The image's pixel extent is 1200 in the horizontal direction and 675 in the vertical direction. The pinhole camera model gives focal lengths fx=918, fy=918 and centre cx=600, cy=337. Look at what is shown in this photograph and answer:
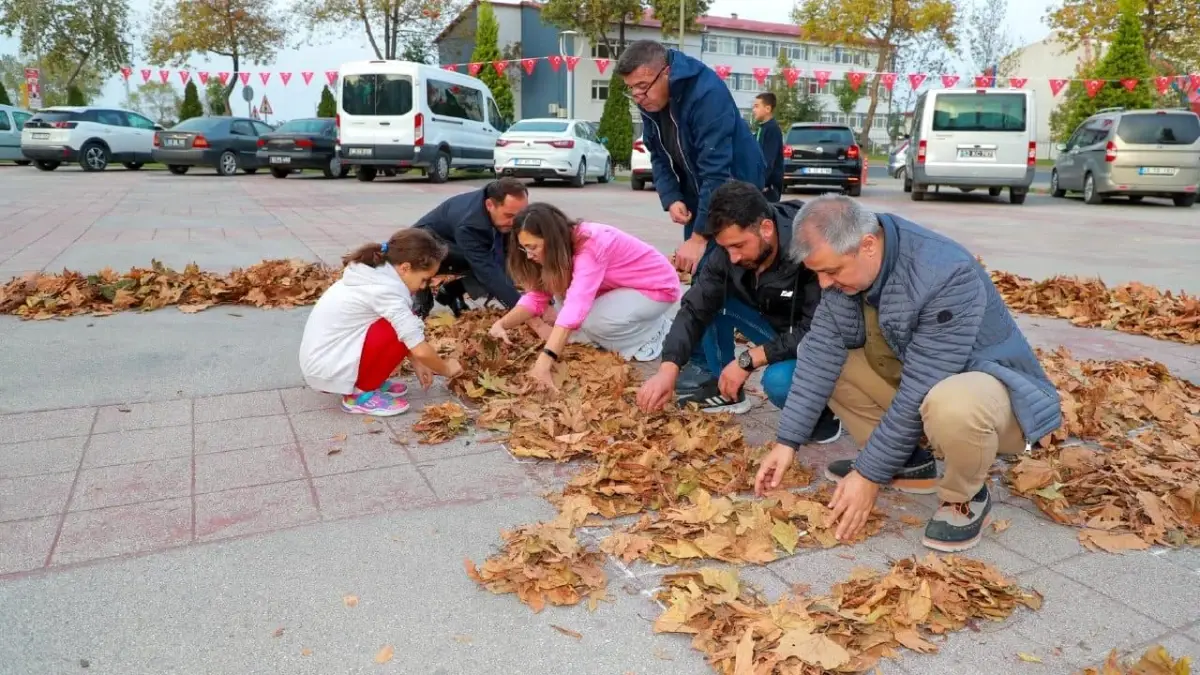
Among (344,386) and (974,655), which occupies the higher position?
(344,386)

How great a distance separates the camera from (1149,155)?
55.7ft

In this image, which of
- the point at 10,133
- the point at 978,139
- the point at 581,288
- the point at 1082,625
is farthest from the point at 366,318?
the point at 10,133

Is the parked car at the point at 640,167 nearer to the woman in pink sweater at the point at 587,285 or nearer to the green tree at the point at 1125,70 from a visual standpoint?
the woman in pink sweater at the point at 587,285

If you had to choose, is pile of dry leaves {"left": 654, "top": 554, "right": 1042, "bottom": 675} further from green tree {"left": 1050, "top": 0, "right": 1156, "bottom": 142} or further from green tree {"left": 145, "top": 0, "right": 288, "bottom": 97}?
green tree {"left": 145, "top": 0, "right": 288, "bottom": 97}

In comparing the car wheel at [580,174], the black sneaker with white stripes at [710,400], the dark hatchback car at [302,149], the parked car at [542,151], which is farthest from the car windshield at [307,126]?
the black sneaker with white stripes at [710,400]

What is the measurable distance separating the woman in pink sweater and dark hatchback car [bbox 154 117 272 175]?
2012 cm

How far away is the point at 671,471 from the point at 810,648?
51.8 inches

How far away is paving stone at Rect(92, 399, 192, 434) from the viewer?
13.6ft

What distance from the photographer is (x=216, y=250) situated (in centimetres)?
928

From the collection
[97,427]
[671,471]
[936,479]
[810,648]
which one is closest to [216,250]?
[97,427]

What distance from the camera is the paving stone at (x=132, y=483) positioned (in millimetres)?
3348

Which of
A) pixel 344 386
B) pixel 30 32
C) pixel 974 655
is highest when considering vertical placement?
pixel 30 32

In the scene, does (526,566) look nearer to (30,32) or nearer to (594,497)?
(594,497)

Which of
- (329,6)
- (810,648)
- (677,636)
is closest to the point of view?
(810,648)
